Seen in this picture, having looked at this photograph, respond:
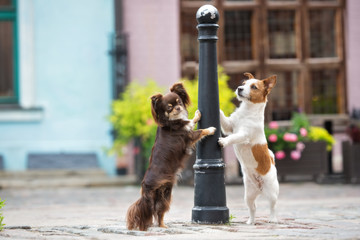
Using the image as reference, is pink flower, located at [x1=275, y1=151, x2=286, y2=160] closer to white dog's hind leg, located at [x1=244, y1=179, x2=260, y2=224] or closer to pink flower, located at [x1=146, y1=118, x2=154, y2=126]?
pink flower, located at [x1=146, y1=118, x2=154, y2=126]

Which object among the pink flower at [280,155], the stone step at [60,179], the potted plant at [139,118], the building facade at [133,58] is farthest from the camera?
the building facade at [133,58]

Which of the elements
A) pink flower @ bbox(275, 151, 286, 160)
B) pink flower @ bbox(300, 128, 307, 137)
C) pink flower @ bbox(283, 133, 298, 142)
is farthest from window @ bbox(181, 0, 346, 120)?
pink flower @ bbox(275, 151, 286, 160)

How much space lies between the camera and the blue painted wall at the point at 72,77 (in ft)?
46.2

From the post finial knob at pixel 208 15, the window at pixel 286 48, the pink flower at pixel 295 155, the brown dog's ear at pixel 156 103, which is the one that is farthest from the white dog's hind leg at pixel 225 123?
the window at pixel 286 48

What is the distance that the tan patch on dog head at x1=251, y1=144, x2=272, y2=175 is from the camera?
20.6 ft

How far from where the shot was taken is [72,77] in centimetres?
1415

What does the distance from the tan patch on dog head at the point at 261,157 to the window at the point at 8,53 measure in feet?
28.5

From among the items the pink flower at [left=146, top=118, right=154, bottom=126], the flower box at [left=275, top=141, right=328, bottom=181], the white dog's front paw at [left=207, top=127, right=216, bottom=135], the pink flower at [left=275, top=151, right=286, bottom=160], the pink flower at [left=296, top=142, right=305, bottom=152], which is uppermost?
the white dog's front paw at [left=207, top=127, right=216, bottom=135]

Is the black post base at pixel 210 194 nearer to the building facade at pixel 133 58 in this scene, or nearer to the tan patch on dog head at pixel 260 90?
the tan patch on dog head at pixel 260 90

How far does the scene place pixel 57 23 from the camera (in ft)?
46.4

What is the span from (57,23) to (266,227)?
347 inches

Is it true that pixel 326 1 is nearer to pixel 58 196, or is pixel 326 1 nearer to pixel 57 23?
pixel 57 23

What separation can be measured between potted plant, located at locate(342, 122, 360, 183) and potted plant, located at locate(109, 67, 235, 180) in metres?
1.98

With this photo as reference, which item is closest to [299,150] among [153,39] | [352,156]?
[352,156]
